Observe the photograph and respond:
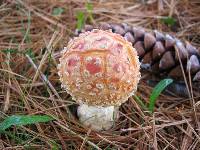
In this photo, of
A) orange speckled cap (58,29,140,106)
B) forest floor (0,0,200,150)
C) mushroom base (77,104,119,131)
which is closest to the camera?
orange speckled cap (58,29,140,106)

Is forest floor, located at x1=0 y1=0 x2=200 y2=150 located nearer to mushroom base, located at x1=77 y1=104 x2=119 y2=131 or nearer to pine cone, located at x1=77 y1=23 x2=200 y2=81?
mushroom base, located at x1=77 y1=104 x2=119 y2=131

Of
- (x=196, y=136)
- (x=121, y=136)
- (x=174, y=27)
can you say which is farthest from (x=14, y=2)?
(x=196, y=136)

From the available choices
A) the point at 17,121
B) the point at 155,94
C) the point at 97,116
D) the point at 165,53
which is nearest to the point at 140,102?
the point at 155,94

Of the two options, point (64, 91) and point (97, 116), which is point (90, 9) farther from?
point (97, 116)

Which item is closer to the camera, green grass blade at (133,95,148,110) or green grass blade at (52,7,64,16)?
green grass blade at (133,95,148,110)

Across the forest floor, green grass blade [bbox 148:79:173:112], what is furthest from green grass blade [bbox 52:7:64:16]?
green grass blade [bbox 148:79:173:112]

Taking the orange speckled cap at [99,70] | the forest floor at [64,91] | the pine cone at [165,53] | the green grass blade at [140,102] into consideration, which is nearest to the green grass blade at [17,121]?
the forest floor at [64,91]
